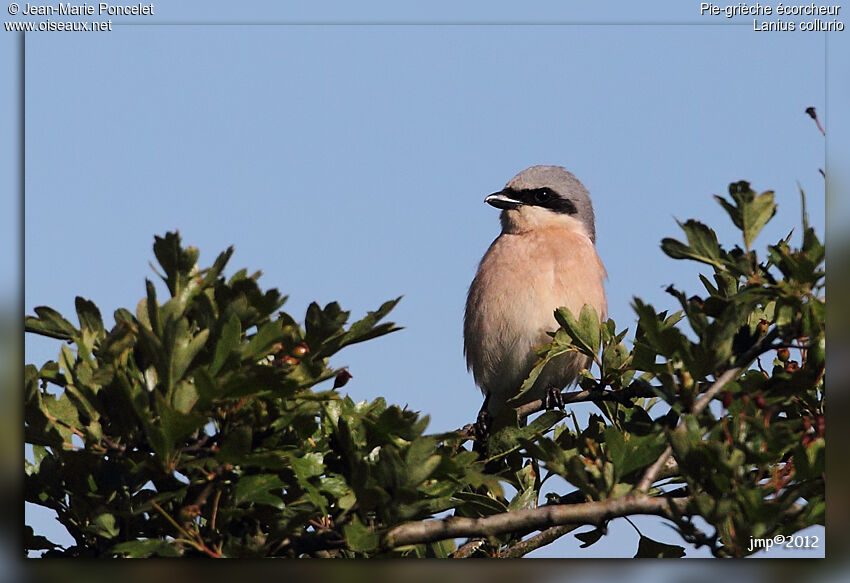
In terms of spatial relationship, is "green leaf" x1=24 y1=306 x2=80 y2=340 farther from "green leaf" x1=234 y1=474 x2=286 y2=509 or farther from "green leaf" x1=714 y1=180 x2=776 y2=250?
"green leaf" x1=714 y1=180 x2=776 y2=250

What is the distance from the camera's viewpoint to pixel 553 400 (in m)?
4.88

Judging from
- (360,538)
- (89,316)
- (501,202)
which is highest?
(501,202)

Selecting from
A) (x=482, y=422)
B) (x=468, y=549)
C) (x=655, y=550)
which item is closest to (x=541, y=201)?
(x=482, y=422)

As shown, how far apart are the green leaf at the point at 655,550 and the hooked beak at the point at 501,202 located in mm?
3711

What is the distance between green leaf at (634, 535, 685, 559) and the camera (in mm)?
3785

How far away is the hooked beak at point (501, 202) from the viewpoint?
7.15 m

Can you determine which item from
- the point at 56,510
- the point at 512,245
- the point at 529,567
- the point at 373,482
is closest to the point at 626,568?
the point at 529,567

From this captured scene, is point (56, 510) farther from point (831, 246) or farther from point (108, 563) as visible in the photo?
point (831, 246)

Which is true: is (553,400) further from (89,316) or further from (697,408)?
(89,316)

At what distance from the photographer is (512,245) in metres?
6.93

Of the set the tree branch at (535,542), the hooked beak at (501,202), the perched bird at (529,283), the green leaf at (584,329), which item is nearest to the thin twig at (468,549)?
the tree branch at (535,542)

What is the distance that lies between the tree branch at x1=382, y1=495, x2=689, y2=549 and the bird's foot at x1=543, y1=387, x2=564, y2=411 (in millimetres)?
945

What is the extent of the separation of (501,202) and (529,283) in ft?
2.89

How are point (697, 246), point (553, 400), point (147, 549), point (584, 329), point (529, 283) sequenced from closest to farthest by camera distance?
point (147, 549) < point (697, 246) < point (584, 329) < point (553, 400) < point (529, 283)
